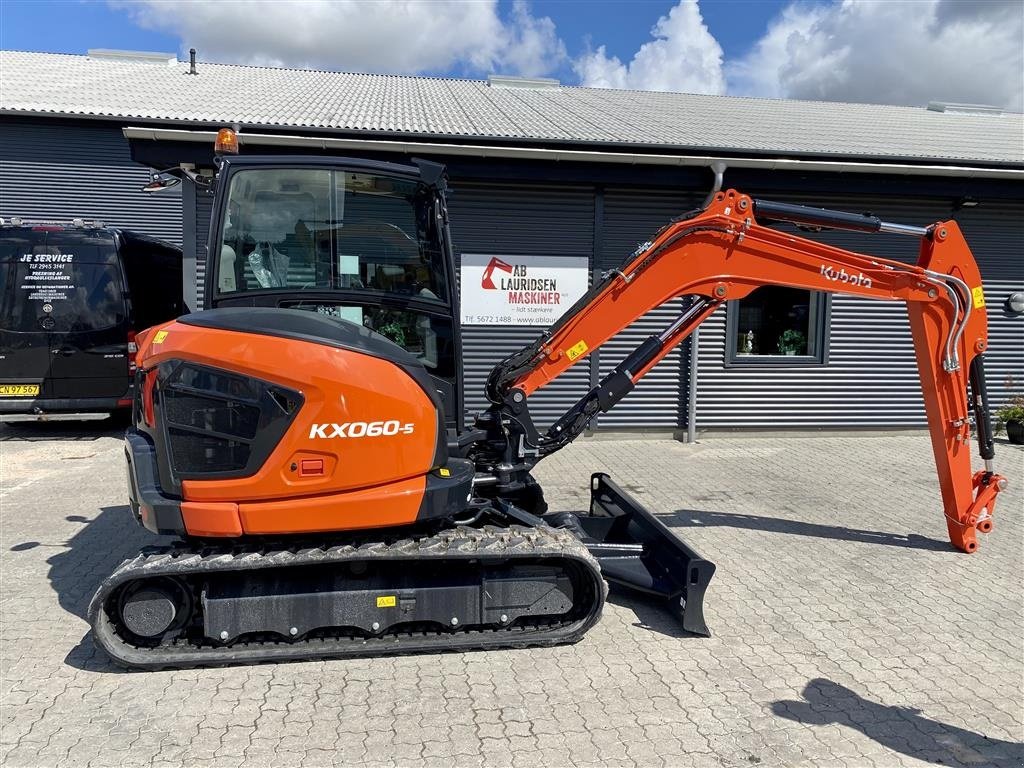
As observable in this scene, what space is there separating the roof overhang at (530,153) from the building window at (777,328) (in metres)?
1.80

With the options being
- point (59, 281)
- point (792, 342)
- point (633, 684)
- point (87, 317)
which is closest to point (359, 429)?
point (633, 684)

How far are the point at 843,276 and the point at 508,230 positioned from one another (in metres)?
4.95

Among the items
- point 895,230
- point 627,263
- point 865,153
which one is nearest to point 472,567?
point 627,263

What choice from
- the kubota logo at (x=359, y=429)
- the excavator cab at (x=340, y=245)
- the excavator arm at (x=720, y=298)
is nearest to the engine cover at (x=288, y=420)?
the kubota logo at (x=359, y=429)

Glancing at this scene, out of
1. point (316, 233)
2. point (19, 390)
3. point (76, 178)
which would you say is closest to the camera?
point (316, 233)

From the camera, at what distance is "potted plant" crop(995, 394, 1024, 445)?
936cm

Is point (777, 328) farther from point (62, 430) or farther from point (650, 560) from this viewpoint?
point (62, 430)

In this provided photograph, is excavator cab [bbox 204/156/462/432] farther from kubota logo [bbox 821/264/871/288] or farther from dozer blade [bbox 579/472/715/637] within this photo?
kubota logo [bbox 821/264/871/288]

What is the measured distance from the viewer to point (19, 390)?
871 centimetres

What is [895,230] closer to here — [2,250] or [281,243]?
[281,243]

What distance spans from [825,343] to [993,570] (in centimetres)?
493

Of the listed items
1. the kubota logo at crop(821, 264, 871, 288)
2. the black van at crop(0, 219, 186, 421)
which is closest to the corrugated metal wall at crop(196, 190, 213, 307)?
the black van at crop(0, 219, 186, 421)

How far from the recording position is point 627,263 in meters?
4.28

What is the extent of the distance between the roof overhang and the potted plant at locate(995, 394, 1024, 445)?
10.0ft
